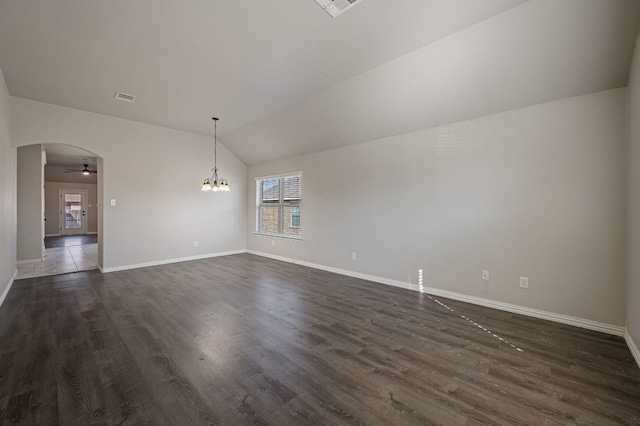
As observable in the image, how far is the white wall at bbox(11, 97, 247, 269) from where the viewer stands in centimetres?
476

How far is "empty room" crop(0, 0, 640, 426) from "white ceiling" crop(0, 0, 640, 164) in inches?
1.0

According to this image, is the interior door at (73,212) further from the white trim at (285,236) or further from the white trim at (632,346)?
the white trim at (632,346)

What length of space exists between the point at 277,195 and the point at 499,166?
4902 mm

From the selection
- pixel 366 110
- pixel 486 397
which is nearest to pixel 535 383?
pixel 486 397

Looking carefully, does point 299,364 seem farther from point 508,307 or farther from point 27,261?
point 27,261

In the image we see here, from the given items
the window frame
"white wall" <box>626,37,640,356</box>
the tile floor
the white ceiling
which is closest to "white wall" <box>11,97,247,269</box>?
the white ceiling

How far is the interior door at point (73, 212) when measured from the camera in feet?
38.8

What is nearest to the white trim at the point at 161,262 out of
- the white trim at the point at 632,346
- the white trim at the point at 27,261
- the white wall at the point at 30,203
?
the white trim at the point at 27,261

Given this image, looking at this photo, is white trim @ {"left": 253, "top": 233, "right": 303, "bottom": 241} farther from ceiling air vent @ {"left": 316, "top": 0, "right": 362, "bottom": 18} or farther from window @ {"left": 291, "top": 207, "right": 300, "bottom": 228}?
ceiling air vent @ {"left": 316, "top": 0, "right": 362, "bottom": 18}

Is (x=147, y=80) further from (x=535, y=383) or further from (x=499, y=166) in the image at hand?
(x=535, y=383)

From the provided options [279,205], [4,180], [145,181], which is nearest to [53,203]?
[145,181]

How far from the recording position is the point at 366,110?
4168 mm

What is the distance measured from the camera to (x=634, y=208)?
2.45 metres

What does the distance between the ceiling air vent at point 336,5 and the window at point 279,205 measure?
3989 millimetres
